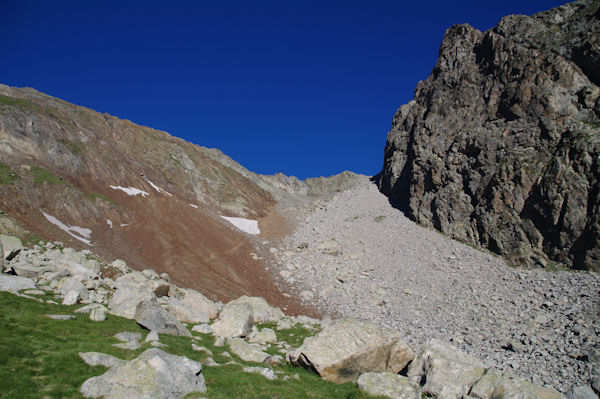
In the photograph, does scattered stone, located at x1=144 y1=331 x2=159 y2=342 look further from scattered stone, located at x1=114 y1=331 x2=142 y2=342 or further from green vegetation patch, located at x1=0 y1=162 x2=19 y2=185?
green vegetation patch, located at x1=0 y1=162 x2=19 y2=185

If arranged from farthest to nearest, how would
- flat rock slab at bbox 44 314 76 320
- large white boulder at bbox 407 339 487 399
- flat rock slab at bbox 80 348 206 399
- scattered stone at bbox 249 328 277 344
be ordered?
scattered stone at bbox 249 328 277 344 < flat rock slab at bbox 44 314 76 320 < large white boulder at bbox 407 339 487 399 < flat rock slab at bbox 80 348 206 399

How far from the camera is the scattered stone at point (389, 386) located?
15.2m

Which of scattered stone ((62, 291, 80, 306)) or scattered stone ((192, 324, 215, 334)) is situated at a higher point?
scattered stone ((62, 291, 80, 306))

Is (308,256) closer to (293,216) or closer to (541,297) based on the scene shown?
(293,216)

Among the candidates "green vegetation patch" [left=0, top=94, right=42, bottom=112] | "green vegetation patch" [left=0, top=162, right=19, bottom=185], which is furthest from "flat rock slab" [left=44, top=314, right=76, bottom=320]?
"green vegetation patch" [left=0, top=94, right=42, bottom=112]

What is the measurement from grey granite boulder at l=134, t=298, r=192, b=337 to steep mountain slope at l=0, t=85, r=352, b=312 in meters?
20.0

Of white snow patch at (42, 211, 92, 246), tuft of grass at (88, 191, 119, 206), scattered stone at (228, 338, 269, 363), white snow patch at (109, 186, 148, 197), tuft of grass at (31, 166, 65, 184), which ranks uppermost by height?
white snow patch at (109, 186, 148, 197)

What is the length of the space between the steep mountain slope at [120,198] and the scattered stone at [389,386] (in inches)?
1078

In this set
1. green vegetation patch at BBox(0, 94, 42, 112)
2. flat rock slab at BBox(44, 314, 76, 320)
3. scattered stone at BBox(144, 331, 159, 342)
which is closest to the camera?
scattered stone at BBox(144, 331, 159, 342)

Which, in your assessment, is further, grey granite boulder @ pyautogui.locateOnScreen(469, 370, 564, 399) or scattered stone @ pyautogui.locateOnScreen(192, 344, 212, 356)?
scattered stone @ pyautogui.locateOnScreen(192, 344, 212, 356)

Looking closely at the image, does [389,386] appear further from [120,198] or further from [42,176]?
[120,198]

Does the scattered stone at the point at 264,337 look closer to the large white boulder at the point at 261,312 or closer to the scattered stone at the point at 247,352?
the scattered stone at the point at 247,352

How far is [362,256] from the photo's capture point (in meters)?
53.7

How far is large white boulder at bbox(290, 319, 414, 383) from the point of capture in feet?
58.7
